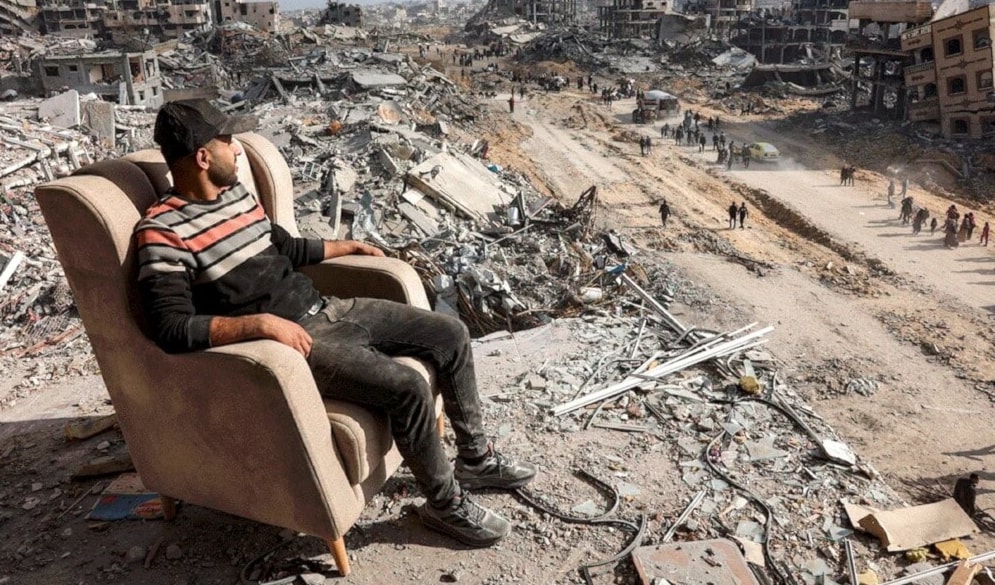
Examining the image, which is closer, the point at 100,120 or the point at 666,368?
the point at 666,368

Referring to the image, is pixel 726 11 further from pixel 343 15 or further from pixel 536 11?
pixel 343 15

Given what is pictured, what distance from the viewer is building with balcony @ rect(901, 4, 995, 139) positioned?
24.6 m

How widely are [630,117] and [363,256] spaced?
33.8m

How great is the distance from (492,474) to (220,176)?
7.85 feet

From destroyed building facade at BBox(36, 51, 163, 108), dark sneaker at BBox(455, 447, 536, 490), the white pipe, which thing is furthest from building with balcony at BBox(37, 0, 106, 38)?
dark sneaker at BBox(455, 447, 536, 490)

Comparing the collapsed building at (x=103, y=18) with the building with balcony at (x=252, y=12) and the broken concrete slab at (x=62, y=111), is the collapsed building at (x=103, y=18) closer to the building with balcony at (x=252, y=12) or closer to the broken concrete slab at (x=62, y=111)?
the building with balcony at (x=252, y=12)

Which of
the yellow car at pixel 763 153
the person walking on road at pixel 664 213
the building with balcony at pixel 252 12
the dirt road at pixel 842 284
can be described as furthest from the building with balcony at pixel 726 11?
the person walking on road at pixel 664 213

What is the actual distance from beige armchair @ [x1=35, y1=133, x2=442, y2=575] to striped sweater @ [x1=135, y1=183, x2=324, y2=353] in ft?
0.60

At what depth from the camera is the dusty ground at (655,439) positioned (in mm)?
3869

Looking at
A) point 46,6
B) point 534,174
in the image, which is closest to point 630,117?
point 534,174

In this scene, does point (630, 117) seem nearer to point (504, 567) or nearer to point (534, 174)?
point (534, 174)

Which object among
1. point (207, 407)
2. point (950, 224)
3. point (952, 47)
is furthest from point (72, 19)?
point (207, 407)

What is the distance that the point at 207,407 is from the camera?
11.1 feet

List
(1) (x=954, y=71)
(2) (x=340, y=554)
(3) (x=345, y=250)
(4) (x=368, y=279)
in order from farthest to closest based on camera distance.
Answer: (1) (x=954, y=71), (3) (x=345, y=250), (4) (x=368, y=279), (2) (x=340, y=554)
